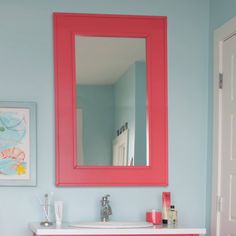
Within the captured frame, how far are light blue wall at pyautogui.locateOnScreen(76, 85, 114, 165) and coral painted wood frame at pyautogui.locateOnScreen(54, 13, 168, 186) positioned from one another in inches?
2.1

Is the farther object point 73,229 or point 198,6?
point 198,6

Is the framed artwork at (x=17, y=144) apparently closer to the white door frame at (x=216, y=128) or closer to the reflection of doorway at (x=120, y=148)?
the reflection of doorway at (x=120, y=148)

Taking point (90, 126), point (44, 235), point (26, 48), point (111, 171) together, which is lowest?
point (44, 235)

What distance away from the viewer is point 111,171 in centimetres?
399

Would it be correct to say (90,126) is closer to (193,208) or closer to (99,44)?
(99,44)

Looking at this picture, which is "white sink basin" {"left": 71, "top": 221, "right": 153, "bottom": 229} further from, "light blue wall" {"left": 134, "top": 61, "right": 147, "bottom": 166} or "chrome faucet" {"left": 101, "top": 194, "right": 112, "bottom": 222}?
"light blue wall" {"left": 134, "top": 61, "right": 147, "bottom": 166}

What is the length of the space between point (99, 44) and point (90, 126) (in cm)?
50

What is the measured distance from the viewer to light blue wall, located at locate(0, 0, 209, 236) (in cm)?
396

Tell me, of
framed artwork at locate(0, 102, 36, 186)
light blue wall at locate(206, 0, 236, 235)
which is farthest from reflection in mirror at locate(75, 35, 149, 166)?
light blue wall at locate(206, 0, 236, 235)

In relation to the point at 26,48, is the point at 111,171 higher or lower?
lower

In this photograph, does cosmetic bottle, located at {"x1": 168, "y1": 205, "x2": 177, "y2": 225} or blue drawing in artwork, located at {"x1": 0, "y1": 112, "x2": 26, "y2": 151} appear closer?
cosmetic bottle, located at {"x1": 168, "y1": 205, "x2": 177, "y2": 225}

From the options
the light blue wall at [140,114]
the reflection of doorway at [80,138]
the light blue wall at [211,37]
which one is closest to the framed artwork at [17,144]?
the reflection of doorway at [80,138]

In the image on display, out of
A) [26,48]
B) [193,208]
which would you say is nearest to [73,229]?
[193,208]

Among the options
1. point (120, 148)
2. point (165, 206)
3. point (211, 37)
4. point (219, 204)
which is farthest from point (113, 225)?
point (211, 37)
